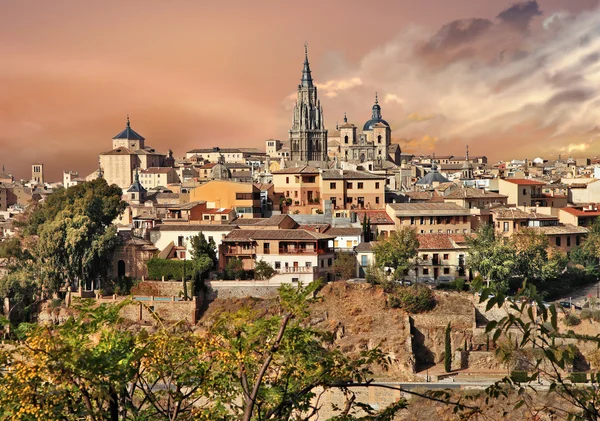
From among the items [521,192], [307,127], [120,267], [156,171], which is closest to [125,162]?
[156,171]

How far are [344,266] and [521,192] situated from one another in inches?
891

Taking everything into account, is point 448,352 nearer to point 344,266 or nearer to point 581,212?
point 344,266

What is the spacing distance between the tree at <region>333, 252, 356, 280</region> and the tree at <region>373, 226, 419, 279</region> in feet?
4.50

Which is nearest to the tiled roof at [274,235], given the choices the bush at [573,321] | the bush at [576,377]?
the bush at [573,321]

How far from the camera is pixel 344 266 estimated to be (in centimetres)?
4350

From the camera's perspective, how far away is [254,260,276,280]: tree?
42344 millimetres

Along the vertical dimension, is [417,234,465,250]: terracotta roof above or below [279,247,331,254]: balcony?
above

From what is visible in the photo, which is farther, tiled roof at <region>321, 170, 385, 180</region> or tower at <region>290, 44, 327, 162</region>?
tower at <region>290, 44, 327, 162</region>

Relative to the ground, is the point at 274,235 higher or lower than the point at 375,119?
lower

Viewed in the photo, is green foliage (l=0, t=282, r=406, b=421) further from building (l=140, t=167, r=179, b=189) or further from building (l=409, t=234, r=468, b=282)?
building (l=140, t=167, r=179, b=189)

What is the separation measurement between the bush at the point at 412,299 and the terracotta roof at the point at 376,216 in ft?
32.3

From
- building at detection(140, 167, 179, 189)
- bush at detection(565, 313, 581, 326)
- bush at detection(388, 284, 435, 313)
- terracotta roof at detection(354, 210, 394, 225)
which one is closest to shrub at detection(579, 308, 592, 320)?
bush at detection(565, 313, 581, 326)

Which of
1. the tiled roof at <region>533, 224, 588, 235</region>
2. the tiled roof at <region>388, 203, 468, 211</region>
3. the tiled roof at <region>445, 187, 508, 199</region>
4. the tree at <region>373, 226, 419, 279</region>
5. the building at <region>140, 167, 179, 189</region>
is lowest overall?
the tree at <region>373, 226, 419, 279</region>

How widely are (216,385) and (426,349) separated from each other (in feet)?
94.4
